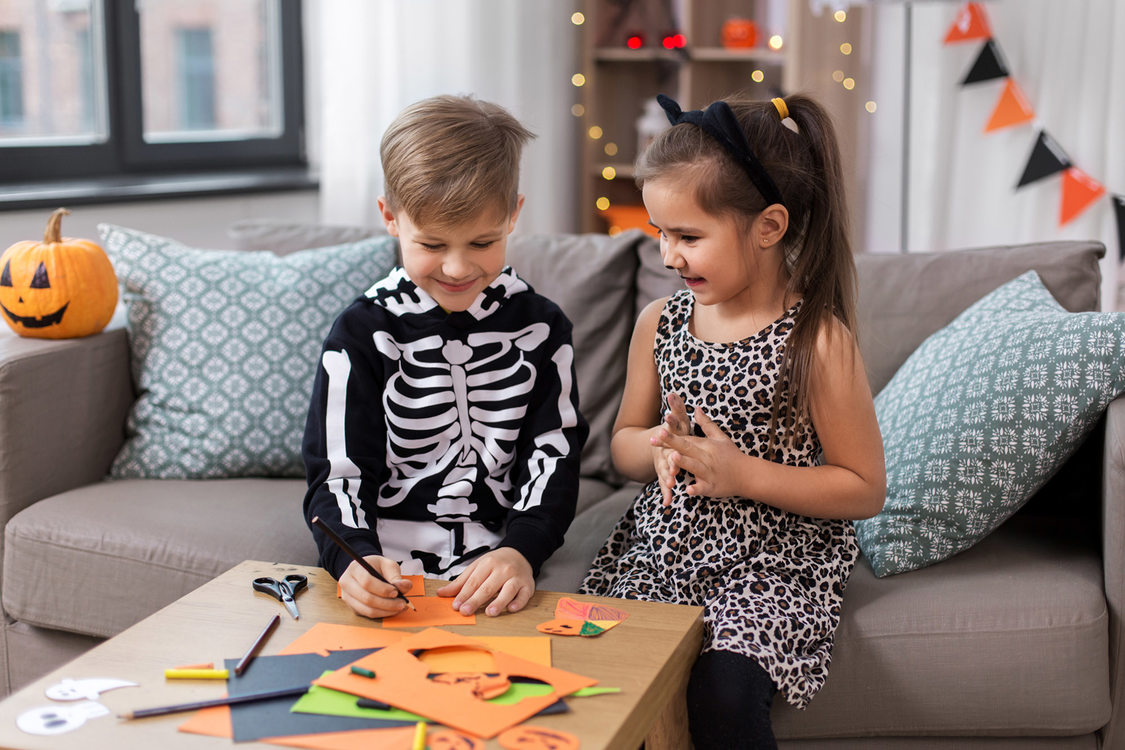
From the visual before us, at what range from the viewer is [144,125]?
322 centimetres

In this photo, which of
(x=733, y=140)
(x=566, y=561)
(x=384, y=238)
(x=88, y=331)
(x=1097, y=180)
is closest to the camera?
(x=733, y=140)

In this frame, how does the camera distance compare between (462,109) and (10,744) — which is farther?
(462,109)

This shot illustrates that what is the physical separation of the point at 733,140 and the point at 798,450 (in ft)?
1.32

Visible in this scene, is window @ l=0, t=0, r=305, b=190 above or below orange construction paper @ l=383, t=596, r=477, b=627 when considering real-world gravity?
above

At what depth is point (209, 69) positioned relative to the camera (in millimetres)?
3439

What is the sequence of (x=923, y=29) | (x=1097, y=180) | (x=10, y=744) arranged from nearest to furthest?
(x=10, y=744) < (x=1097, y=180) < (x=923, y=29)

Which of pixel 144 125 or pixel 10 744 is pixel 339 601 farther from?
pixel 144 125

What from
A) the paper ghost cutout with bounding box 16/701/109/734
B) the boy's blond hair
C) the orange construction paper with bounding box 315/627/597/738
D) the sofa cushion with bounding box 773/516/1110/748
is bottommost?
the sofa cushion with bounding box 773/516/1110/748

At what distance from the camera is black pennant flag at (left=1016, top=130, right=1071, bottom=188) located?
3.06 m

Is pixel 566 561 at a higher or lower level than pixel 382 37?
lower

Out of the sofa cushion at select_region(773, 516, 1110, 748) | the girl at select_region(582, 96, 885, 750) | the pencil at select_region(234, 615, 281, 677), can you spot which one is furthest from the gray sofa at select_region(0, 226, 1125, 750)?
the pencil at select_region(234, 615, 281, 677)

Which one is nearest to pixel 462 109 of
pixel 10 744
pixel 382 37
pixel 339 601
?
pixel 339 601

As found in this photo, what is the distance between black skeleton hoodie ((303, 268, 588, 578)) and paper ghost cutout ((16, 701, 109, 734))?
46 centimetres

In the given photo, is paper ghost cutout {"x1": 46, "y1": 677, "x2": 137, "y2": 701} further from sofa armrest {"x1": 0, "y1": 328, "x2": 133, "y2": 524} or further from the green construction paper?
sofa armrest {"x1": 0, "y1": 328, "x2": 133, "y2": 524}
